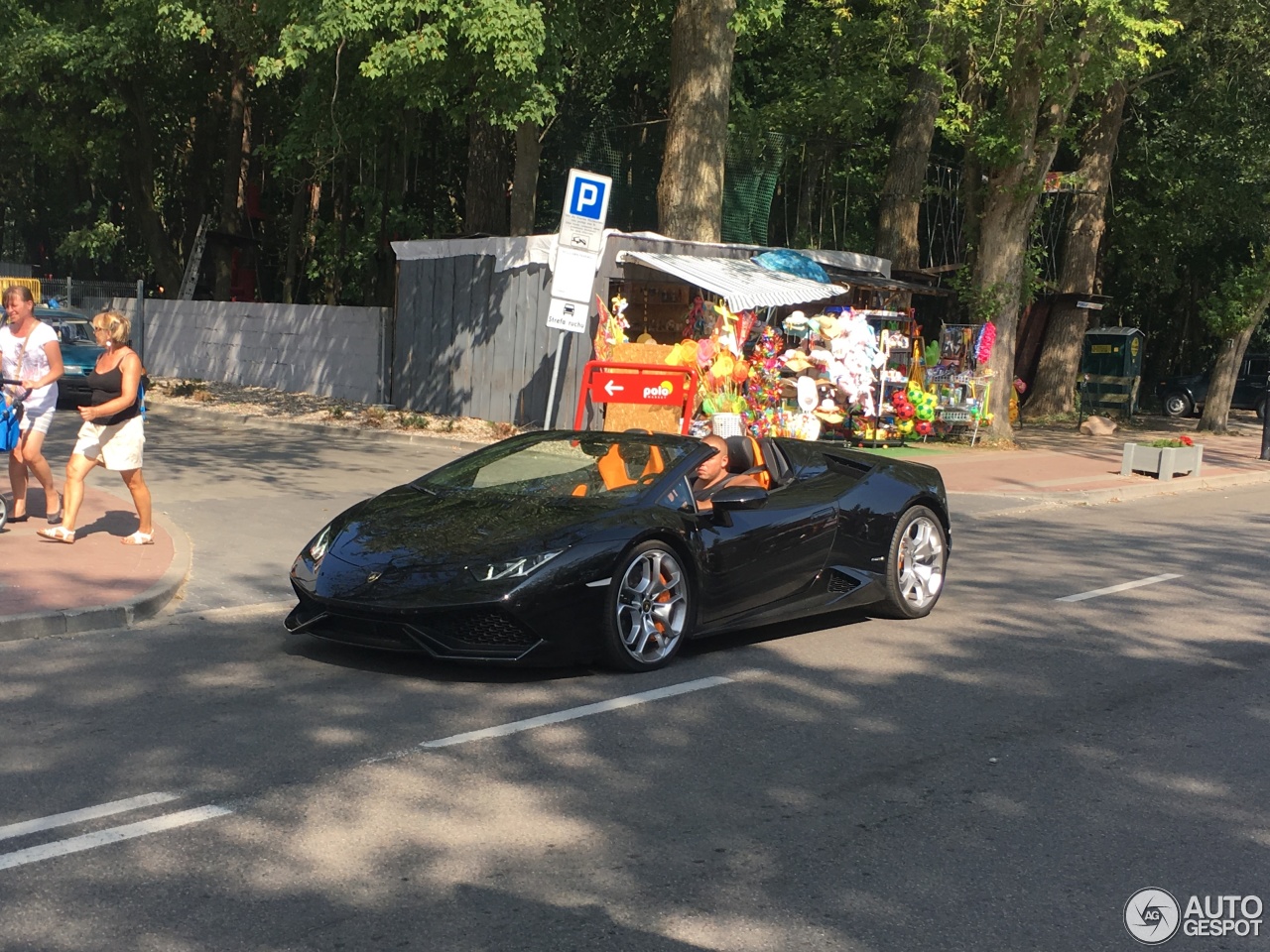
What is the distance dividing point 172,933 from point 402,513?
3709mm

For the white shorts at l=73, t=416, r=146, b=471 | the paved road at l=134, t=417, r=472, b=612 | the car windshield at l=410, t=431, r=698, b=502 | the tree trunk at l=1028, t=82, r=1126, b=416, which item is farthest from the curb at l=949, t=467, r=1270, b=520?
the tree trunk at l=1028, t=82, r=1126, b=416

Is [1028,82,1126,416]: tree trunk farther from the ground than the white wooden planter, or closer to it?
farther from the ground

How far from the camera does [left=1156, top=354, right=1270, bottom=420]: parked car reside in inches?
1547

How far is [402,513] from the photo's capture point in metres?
7.32

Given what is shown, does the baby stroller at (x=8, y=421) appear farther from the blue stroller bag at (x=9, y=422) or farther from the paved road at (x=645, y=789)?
the paved road at (x=645, y=789)

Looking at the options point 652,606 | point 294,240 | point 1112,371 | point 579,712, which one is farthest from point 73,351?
point 1112,371

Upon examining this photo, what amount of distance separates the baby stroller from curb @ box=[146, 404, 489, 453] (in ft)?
27.7

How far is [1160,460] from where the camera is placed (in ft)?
63.8

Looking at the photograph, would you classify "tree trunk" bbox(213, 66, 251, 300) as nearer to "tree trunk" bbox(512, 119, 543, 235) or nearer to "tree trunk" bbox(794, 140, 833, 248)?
"tree trunk" bbox(512, 119, 543, 235)

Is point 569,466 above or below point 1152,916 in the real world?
above

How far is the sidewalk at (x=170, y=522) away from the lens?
788 centimetres

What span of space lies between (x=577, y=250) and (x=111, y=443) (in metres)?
5.39

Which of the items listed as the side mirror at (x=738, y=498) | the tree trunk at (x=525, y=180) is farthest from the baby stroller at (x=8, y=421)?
the tree trunk at (x=525, y=180)

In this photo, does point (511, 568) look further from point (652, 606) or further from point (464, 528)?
point (652, 606)
